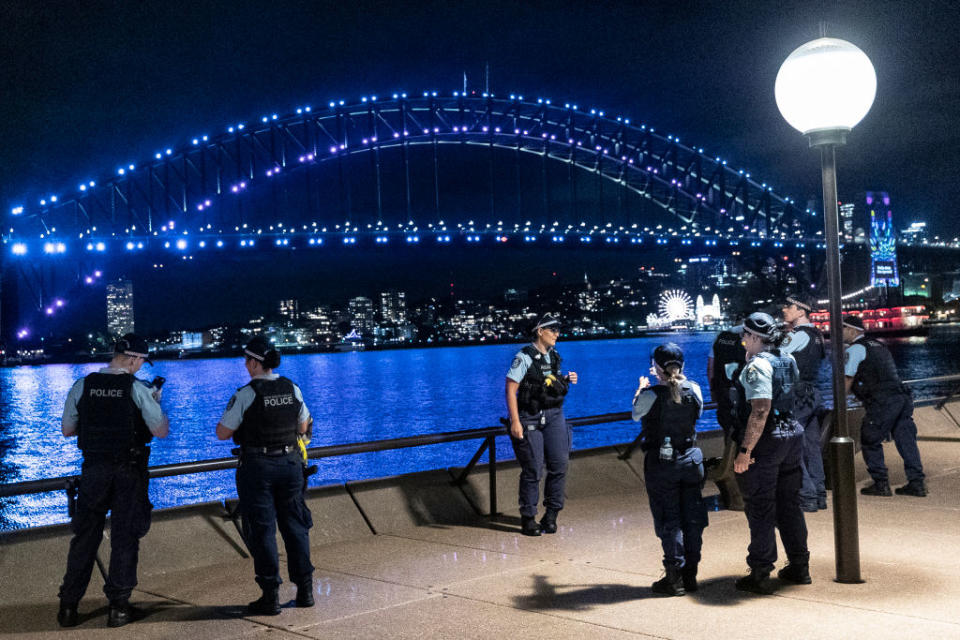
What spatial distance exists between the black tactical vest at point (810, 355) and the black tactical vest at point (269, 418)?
3.80m

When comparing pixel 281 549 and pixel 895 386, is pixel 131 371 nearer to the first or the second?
pixel 281 549

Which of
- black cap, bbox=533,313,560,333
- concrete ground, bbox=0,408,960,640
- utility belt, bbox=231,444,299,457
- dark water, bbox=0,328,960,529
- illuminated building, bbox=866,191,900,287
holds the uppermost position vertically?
illuminated building, bbox=866,191,900,287

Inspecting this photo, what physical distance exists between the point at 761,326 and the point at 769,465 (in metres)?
0.75

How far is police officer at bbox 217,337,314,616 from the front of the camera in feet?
16.3

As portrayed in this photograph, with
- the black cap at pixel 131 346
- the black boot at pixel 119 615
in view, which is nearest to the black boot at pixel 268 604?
the black boot at pixel 119 615

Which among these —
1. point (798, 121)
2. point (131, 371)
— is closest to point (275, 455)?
point (131, 371)

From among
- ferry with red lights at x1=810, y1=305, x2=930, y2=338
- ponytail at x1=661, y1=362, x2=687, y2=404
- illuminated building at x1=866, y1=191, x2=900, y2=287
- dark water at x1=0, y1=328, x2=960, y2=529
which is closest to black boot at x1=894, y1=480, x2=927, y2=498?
ponytail at x1=661, y1=362, x2=687, y2=404

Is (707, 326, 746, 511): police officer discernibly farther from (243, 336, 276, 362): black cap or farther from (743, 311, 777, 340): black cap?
(243, 336, 276, 362): black cap

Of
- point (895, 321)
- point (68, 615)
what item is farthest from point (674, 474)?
point (895, 321)

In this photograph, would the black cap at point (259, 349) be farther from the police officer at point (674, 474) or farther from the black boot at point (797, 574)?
the black boot at point (797, 574)

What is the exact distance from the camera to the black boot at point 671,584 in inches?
198

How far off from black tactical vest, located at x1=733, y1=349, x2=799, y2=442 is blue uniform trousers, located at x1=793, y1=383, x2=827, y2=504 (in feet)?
5.42

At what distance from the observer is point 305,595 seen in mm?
5059

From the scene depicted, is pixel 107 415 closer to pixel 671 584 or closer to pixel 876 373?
pixel 671 584
